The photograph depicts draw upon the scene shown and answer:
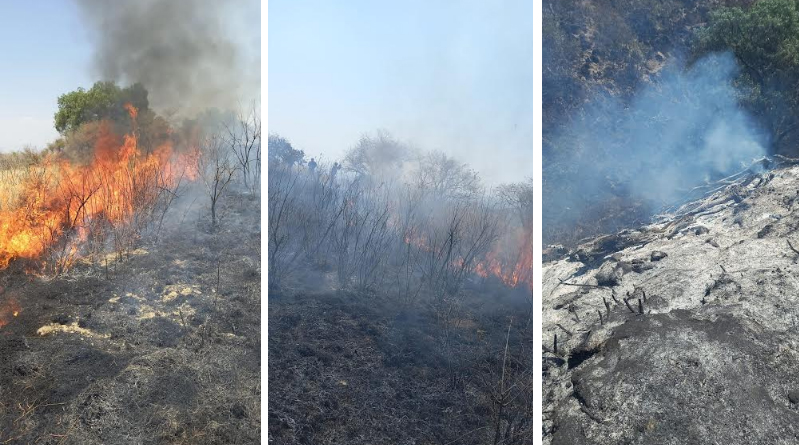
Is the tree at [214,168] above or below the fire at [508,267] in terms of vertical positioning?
above

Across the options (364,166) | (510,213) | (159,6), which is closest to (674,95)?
(510,213)

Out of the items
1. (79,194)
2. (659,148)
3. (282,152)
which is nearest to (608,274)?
(659,148)

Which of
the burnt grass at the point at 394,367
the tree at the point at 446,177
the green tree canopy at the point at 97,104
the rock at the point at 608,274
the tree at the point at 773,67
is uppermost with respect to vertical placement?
the tree at the point at 773,67

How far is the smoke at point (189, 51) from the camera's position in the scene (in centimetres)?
471

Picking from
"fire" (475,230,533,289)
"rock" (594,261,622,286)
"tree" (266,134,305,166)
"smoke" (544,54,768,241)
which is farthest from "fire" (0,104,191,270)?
"rock" (594,261,622,286)

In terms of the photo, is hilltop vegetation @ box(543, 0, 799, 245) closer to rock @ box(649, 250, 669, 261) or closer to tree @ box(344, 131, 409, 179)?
rock @ box(649, 250, 669, 261)

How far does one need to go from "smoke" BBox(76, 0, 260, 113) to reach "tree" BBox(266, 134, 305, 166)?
0.49 meters

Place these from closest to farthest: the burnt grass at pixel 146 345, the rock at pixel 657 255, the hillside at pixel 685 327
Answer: the hillside at pixel 685 327, the burnt grass at pixel 146 345, the rock at pixel 657 255

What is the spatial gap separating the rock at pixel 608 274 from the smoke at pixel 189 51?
10.7ft

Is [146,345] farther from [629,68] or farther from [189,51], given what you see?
[629,68]

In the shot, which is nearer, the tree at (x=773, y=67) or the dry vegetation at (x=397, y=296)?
the dry vegetation at (x=397, y=296)

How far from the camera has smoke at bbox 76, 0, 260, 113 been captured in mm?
4707

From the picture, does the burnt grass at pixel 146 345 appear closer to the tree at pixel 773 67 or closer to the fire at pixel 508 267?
the fire at pixel 508 267

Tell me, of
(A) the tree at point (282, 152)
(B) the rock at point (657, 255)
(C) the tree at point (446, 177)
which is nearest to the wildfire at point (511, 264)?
(C) the tree at point (446, 177)
